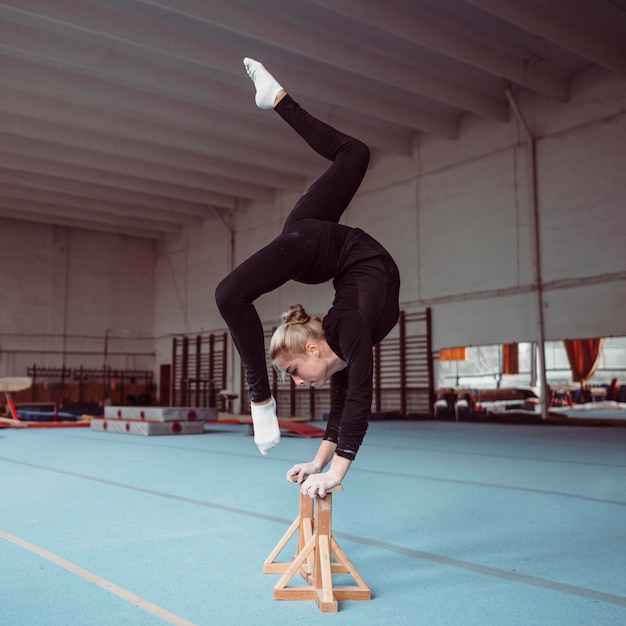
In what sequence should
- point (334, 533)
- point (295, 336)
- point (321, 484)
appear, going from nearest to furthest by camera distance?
point (321, 484) → point (295, 336) → point (334, 533)

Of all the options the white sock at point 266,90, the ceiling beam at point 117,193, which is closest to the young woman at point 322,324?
the white sock at point 266,90

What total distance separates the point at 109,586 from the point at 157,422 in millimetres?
6486

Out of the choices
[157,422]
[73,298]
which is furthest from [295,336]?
[73,298]

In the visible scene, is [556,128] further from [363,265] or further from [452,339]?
[363,265]

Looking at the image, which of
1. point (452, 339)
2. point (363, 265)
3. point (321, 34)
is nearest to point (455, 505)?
point (363, 265)

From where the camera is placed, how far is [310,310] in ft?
44.9

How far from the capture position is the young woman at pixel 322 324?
1991mm

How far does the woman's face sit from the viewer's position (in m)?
2.17

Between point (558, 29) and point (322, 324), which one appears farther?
point (558, 29)

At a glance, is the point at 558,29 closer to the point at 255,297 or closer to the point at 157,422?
the point at 157,422

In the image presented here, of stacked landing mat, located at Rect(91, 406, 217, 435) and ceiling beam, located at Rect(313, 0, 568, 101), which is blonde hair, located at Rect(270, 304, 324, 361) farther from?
stacked landing mat, located at Rect(91, 406, 217, 435)

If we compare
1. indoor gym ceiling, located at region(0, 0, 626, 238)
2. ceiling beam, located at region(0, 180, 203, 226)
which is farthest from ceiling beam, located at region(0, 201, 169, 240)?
indoor gym ceiling, located at region(0, 0, 626, 238)

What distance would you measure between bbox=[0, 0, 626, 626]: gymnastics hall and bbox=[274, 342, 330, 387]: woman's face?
0.44 m

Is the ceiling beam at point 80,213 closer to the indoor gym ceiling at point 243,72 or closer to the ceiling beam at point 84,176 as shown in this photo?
the ceiling beam at point 84,176
